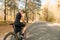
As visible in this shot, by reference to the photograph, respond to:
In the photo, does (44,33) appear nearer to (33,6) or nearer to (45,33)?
(45,33)

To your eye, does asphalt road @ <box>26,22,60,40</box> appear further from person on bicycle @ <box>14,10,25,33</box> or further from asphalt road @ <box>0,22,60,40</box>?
person on bicycle @ <box>14,10,25,33</box>

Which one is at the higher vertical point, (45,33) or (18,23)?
(45,33)

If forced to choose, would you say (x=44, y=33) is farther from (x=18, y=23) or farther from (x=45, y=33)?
(x=18, y=23)

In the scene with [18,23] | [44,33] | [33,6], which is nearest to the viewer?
[44,33]

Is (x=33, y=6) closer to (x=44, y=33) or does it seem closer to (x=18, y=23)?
(x=18, y=23)

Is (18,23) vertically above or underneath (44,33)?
underneath

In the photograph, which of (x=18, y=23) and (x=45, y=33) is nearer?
(x=45, y=33)

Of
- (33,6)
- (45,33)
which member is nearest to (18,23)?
(45,33)

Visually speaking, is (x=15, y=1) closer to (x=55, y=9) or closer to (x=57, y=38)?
(x=55, y=9)

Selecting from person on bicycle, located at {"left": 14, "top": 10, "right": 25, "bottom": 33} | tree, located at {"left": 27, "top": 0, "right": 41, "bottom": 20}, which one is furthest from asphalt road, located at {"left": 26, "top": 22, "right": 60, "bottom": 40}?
tree, located at {"left": 27, "top": 0, "right": 41, "bottom": 20}

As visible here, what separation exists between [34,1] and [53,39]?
37.8ft

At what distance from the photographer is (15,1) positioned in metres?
14.6

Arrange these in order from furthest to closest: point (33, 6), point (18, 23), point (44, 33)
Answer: point (33, 6) → point (18, 23) → point (44, 33)

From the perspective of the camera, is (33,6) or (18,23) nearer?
(18,23)
